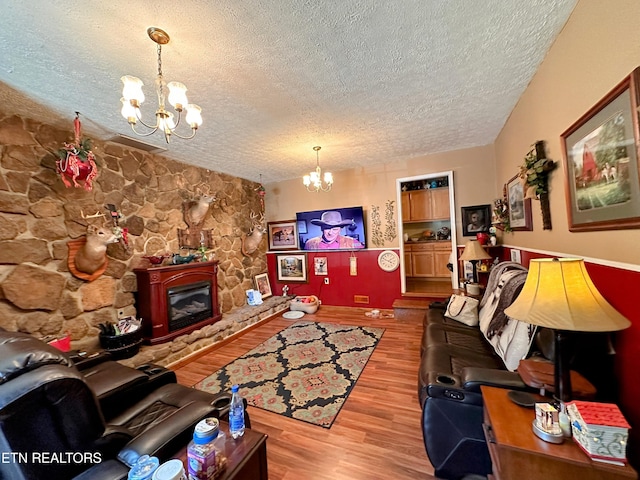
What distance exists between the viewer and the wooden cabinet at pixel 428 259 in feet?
17.3

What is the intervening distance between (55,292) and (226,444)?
2.53 m

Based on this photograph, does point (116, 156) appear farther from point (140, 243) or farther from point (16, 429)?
point (16, 429)

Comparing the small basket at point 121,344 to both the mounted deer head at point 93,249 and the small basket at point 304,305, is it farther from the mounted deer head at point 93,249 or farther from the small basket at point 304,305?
the small basket at point 304,305

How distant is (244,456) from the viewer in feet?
3.24

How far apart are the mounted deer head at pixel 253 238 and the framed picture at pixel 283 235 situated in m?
0.34

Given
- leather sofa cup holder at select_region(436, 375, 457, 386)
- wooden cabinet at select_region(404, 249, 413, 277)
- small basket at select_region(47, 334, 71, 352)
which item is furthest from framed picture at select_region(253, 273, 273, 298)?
leather sofa cup holder at select_region(436, 375, 457, 386)

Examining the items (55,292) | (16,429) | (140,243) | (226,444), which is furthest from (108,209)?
(226,444)

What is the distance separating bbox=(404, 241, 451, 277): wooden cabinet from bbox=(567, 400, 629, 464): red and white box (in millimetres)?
4672

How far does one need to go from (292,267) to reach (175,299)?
2.42 metres

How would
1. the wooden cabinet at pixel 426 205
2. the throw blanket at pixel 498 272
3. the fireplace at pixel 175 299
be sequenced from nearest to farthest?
the throw blanket at pixel 498 272 < the fireplace at pixel 175 299 < the wooden cabinet at pixel 426 205

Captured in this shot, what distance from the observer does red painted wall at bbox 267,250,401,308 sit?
448 cm

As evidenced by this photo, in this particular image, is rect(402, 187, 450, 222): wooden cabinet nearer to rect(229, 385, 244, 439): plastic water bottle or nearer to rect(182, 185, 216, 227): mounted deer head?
rect(182, 185, 216, 227): mounted deer head

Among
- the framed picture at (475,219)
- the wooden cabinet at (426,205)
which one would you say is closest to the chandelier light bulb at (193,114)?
the framed picture at (475,219)

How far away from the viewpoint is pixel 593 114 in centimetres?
122
